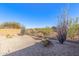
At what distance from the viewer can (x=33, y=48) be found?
30.3ft

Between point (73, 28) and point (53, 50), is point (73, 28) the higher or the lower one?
the higher one

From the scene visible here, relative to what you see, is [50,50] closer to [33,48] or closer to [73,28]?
[33,48]

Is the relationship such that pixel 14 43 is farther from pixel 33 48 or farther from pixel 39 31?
pixel 39 31

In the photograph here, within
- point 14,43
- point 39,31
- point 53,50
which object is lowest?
point 53,50

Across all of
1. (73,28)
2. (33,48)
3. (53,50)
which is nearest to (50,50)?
(53,50)

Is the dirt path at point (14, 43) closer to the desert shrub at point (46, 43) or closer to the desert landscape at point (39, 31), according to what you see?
the desert landscape at point (39, 31)

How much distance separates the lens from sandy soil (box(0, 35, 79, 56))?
9219mm

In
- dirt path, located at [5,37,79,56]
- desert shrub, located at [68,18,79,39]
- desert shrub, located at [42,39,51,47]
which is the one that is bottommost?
dirt path, located at [5,37,79,56]

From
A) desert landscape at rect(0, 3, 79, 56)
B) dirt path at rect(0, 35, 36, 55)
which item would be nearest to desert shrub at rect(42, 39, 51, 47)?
desert landscape at rect(0, 3, 79, 56)

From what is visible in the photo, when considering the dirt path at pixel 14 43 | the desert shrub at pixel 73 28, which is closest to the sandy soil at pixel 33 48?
the dirt path at pixel 14 43

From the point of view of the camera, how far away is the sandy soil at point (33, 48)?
363 inches

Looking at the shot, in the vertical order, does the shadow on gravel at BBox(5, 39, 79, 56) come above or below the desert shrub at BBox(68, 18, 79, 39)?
below

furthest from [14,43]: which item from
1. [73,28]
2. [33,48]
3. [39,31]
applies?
[73,28]

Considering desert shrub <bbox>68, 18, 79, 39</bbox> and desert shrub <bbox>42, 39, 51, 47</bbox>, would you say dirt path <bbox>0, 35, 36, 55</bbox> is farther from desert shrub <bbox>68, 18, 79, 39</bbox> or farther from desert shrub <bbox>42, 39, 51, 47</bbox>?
desert shrub <bbox>68, 18, 79, 39</bbox>
